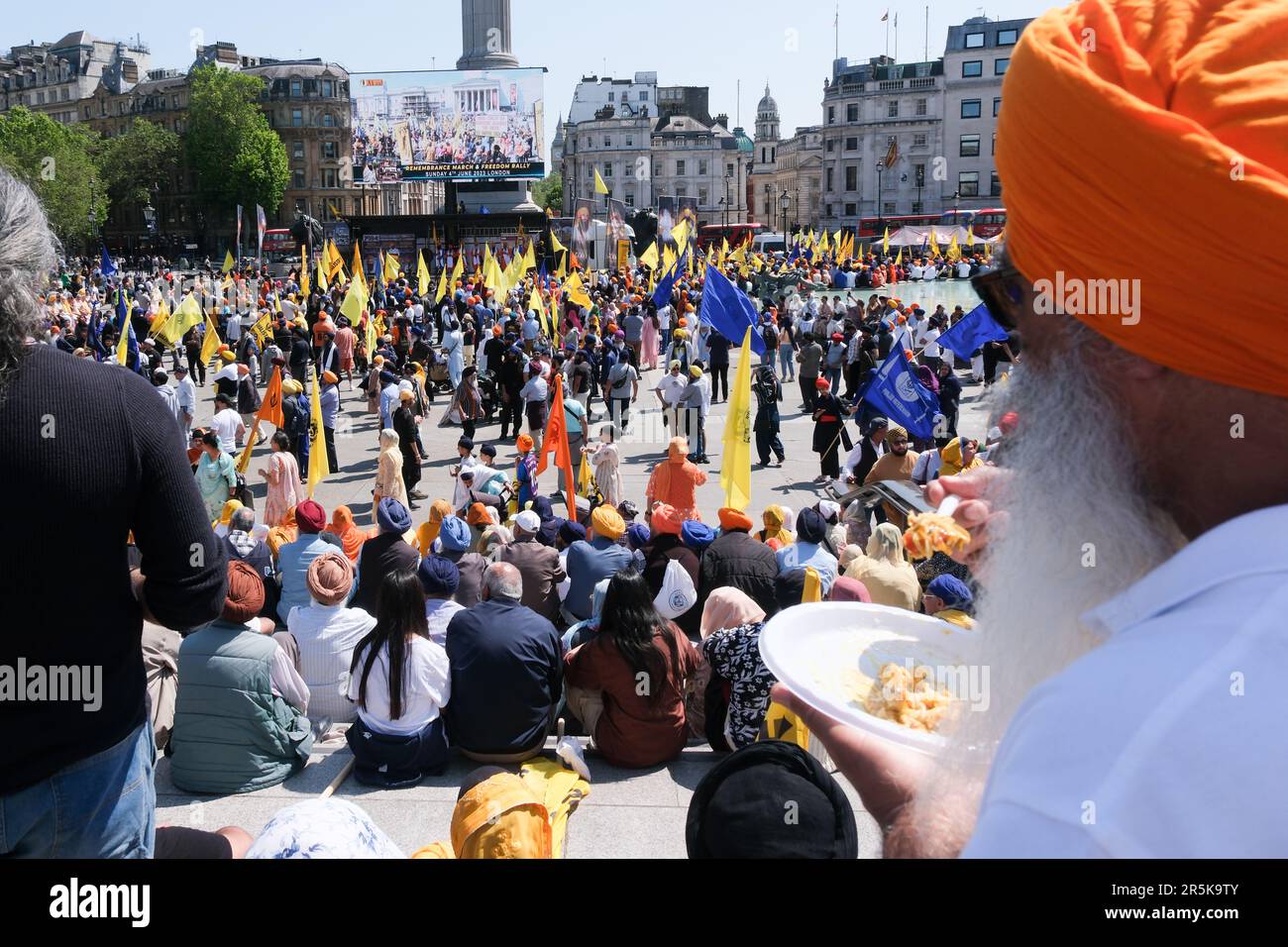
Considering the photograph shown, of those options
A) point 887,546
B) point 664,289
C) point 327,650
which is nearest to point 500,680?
point 327,650

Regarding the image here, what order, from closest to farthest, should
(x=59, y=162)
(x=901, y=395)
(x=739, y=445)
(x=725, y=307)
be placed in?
(x=739, y=445), (x=901, y=395), (x=725, y=307), (x=59, y=162)

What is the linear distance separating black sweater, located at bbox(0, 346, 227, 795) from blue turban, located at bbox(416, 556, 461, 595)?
456 cm

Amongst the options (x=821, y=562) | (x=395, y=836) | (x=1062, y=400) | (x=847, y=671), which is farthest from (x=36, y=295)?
(x=821, y=562)

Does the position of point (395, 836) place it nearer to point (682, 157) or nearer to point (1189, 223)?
point (1189, 223)

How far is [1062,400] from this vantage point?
3.42 feet

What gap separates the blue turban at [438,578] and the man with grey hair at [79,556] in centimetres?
451

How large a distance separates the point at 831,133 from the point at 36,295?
→ 100870 millimetres

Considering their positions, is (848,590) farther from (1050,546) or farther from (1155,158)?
(1155,158)

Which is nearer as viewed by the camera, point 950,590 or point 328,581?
point 950,590

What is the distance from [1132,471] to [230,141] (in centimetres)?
9702

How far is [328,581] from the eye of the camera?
5988 mm

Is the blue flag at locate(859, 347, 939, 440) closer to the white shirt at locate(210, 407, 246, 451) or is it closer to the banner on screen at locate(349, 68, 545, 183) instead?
the white shirt at locate(210, 407, 246, 451)

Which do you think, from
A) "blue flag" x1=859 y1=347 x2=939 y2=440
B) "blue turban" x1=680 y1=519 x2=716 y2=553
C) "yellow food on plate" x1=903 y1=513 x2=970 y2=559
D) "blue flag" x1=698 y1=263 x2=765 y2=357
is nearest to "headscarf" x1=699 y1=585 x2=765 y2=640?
"blue turban" x1=680 y1=519 x2=716 y2=553
